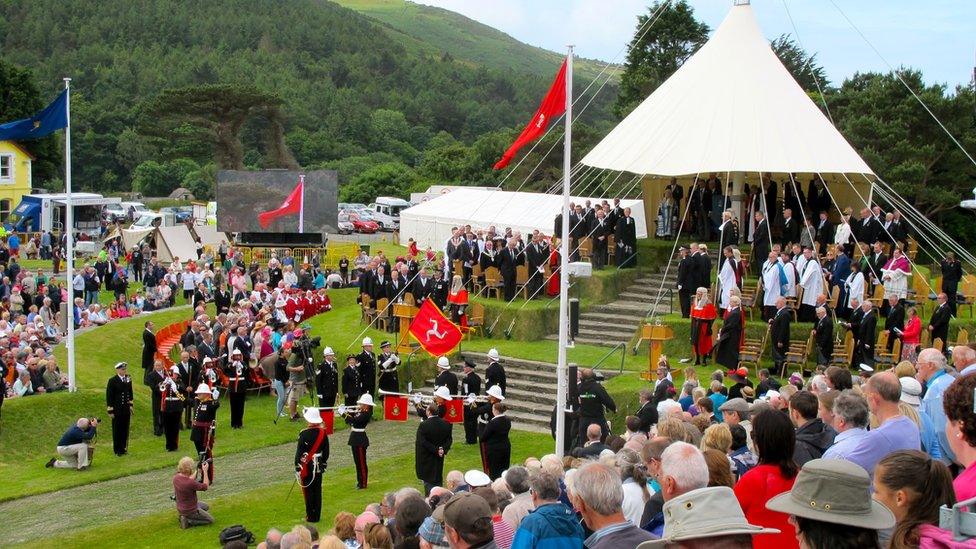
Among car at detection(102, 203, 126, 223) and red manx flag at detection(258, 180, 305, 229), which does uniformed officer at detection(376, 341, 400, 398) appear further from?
car at detection(102, 203, 126, 223)

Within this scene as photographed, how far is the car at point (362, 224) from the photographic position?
57.0 metres

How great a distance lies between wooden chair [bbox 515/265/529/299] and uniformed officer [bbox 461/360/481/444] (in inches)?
237

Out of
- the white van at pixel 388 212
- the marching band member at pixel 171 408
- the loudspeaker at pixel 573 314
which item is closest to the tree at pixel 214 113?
the white van at pixel 388 212

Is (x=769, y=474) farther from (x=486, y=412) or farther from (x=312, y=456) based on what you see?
(x=486, y=412)

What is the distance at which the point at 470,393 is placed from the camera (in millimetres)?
18719

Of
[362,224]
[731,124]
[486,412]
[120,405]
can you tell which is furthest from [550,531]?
[362,224]

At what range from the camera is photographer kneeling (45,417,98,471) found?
18.3 m

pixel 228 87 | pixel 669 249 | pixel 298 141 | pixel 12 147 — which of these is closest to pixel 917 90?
pixel 669 249

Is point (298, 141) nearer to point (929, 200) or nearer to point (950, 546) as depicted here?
point (929, 200)

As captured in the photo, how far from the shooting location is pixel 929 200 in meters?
40.4

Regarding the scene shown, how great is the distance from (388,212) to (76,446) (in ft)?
138

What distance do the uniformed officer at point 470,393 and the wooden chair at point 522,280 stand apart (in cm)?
602

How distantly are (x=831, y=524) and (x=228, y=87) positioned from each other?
3108 inches

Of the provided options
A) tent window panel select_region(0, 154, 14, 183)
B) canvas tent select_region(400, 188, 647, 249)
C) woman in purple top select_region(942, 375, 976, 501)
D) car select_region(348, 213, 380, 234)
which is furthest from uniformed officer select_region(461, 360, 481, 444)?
tent window panel select_region(0, 154, 14, 183)
